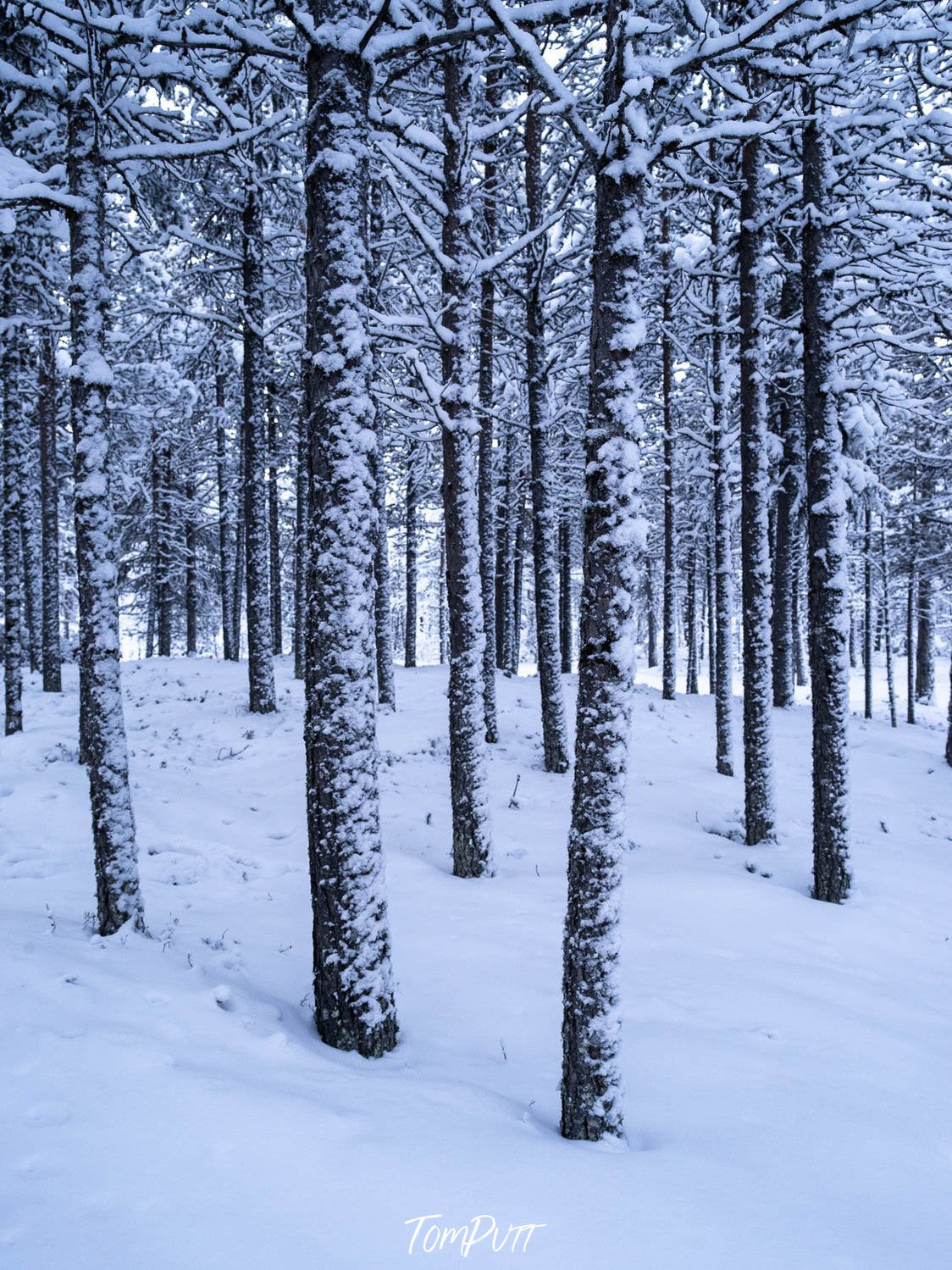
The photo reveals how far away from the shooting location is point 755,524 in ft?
31.7

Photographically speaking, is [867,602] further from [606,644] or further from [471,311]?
[606,644]

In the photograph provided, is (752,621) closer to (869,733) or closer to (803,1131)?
(803,1131)

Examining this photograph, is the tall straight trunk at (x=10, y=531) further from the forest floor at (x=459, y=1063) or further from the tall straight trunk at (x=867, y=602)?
the tall straight trunk at (x=867, y=602)

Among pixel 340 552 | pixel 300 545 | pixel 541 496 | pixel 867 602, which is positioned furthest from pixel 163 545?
pixel 867 602

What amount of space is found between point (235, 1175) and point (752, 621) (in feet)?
28.4

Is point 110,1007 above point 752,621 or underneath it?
underneath

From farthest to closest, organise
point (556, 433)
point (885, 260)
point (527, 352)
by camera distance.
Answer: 1. point (556, 433)
2. point (527, 352)
3. point (885, 260)

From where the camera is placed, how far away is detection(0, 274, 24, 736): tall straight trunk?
12.1 meters

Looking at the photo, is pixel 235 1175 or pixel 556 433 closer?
pixel 235 1175

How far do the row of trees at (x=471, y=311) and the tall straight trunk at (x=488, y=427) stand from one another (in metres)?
0.10

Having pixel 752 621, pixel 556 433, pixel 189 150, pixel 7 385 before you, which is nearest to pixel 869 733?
pixel 752 621

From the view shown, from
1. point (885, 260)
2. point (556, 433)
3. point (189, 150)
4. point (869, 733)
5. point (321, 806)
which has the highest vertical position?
point (556, 433)

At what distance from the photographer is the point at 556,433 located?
2197 cm

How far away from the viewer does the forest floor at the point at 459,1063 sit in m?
2.74
